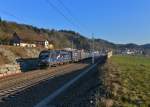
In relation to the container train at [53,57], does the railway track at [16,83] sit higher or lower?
lower

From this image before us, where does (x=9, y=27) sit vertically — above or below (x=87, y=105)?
above

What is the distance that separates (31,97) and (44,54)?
3552 cm

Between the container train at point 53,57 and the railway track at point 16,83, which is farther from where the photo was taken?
the container train at point 53,57

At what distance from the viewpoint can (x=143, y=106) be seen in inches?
602

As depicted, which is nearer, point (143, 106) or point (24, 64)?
point (143, 106)

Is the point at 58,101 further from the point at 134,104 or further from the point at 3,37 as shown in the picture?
the point at 3,37

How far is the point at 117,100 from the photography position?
54.4 ft

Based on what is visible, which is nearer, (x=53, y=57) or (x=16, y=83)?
(x=16, y=83)

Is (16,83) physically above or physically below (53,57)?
below

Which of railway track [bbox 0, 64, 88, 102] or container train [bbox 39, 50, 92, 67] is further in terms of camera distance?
container train [bbox 39, 50, 92, 67]

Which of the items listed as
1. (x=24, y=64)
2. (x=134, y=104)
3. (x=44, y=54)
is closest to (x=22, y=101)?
(x=134, y=104)

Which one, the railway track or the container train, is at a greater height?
the container train

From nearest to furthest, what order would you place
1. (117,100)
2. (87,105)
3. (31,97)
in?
(87,105), (117,100), (31,97)

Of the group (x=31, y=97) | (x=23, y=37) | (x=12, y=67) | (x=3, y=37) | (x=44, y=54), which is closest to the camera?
(x=31, y=97)
